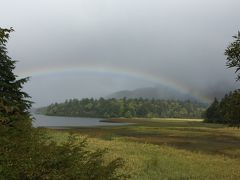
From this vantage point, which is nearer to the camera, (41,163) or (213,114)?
(41,163)

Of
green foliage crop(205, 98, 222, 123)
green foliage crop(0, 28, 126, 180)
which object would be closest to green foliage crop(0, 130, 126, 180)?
green foliage crop(0, 28, 126, 180)

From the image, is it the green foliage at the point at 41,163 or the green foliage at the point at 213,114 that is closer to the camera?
the green foliage at the point at 41,163

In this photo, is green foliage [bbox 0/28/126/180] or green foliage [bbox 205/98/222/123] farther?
green foliage [bbox 205/98/222/123]

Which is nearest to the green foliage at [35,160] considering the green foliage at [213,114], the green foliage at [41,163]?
the green foliage at [41,163]

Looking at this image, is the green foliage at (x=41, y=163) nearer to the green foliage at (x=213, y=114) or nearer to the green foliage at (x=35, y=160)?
the green foliage at (x=35, y=160)

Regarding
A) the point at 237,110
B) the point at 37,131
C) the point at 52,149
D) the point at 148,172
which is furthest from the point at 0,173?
the point at 237,110

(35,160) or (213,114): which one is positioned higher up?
(213,114)

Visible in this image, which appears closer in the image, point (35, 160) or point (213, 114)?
point (35, 160)

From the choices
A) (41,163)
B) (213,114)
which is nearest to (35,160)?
(41,163)

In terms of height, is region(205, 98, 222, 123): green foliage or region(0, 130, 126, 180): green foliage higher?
region(205, 98, 222, 123): green foliage

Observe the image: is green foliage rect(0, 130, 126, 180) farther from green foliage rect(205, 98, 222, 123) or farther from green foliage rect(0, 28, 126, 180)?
green foliage rect(205, 98, 222, 123)

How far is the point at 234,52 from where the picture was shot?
66.2 ft

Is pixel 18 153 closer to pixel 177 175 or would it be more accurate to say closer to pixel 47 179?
pixel 47 179

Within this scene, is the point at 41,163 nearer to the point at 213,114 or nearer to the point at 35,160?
the point at 35,160
